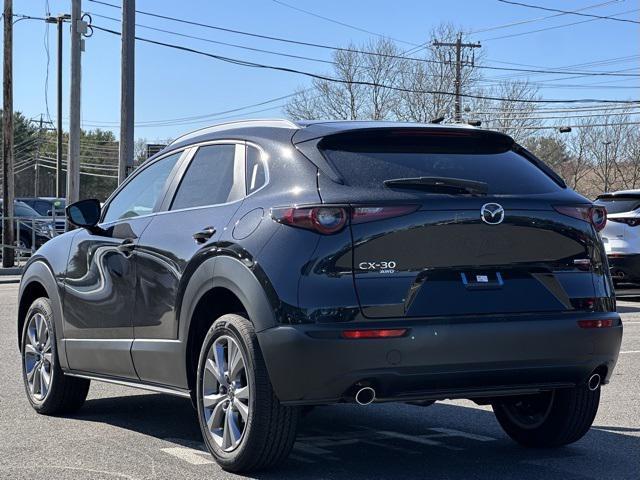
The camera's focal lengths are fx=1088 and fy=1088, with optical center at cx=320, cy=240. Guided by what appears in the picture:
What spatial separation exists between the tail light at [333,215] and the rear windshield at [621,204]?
13.2 meters

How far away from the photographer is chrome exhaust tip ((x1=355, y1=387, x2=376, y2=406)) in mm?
4961

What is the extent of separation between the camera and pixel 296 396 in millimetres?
4941

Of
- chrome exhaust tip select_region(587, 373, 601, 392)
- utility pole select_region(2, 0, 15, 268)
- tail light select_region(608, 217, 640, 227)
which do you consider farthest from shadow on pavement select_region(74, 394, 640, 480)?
utility pole select_region(2, 0, 15, 268)

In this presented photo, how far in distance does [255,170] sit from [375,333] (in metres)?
1.26

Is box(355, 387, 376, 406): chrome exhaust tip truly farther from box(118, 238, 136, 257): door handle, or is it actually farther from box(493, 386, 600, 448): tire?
box(118, 238, 136, 257): door handle

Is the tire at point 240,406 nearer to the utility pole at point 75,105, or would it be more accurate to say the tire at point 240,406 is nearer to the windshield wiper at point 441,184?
the windshield wiper at point 441,184

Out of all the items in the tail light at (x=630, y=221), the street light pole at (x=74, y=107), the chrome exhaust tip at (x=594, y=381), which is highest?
the street light pole at (x=74, y=107)

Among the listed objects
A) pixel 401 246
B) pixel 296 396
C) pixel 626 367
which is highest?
pixel 401 246

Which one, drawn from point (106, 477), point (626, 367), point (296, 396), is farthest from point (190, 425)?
point (626, 367)

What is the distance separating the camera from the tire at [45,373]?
23.7ft

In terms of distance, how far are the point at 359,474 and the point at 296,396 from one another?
0.74 meters

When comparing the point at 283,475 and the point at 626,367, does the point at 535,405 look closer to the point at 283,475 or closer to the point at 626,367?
the point at 283,475

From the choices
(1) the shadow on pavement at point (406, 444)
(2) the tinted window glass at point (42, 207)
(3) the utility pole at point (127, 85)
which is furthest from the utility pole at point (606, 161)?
(1) the shadow on pavement at point (406, 444)

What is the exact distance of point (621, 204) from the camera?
17828 millimetres
